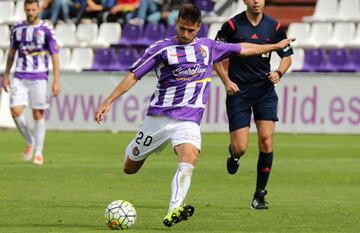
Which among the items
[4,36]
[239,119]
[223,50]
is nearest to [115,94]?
[223,50]

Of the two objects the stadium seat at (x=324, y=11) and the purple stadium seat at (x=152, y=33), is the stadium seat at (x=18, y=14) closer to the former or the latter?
the purple stadium seat at (x=152, y=33)

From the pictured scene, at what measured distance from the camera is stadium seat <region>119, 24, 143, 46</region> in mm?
27203

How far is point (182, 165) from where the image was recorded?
9625 millimetres

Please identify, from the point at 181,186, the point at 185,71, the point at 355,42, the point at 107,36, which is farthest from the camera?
the point at 107,36

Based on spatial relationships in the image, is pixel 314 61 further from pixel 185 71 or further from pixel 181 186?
pixel 181 186

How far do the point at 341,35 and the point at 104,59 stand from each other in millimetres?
5507

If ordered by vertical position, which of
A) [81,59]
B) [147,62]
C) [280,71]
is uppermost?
[147,62]

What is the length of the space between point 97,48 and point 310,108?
6799 mm

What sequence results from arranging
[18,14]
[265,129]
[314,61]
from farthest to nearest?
[18,14]
[314,61]
[265,129]

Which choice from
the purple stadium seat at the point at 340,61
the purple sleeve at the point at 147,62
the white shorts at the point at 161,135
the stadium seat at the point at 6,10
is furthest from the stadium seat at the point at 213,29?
the purple sleeve at the point at 147,62

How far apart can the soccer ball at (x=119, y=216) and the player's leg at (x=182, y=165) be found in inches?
13.5

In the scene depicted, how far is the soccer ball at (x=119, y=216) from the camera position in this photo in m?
9.35

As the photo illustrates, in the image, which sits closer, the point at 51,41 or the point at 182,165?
the point at 182,165

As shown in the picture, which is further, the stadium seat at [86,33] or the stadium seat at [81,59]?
the stadium seat at [86,33]
